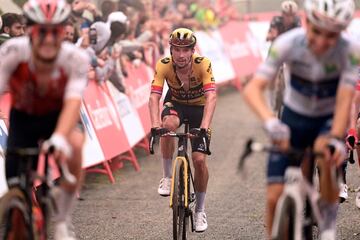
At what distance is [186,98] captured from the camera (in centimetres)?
941

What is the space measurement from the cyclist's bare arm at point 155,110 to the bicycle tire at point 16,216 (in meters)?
2.66

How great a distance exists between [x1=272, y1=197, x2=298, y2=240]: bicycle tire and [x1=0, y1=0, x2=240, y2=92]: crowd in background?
4.90 metres

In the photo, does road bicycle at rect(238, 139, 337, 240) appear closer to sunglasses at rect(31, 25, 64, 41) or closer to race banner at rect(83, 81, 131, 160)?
sunglasses at rect(31, 25, 64, 41)

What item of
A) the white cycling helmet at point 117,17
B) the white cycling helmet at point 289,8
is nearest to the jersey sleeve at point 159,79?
the white cycling helmet at point 117,17

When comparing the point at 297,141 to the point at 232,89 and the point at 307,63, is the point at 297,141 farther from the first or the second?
the point at 232,89

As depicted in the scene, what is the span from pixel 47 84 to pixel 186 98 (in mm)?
3100

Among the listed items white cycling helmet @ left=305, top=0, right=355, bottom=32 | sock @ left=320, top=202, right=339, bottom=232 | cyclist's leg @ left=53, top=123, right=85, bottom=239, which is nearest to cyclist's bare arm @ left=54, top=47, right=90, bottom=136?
cyclist's leg @ left=53, top=123, right=85, bottom=239

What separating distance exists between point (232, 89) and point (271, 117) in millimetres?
16945

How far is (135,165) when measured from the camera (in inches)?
525

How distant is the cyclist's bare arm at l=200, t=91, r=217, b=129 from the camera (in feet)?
28.8

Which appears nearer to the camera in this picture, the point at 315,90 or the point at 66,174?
the point at 66,174

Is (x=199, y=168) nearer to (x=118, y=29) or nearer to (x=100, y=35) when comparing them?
(x=100, y=35)

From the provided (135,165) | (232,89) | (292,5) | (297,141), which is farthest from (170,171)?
(232,89)

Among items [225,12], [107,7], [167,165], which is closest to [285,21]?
[107,7]
